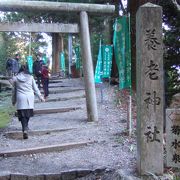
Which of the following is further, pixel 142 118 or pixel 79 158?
pixel 79 158

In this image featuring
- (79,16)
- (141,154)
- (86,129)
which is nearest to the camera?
(141,154)

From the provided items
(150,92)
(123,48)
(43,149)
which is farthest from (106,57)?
(150,92)

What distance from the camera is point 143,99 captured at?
18.3 feet

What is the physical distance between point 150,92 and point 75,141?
336cm

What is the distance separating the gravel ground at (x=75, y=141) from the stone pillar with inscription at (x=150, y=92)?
420 mm

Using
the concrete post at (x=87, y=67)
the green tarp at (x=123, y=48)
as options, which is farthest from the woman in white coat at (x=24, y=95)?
the green tarp at (x=123, y=48)

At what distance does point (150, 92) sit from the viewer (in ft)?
18.3

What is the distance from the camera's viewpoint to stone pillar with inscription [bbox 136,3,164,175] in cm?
553

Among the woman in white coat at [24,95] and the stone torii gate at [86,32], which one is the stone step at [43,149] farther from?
the stone torii gate at [86,32]

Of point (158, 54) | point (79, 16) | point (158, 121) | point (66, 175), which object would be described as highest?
point (79, 16)

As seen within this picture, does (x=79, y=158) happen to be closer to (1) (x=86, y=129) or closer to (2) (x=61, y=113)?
(1) (x=86, y=129)

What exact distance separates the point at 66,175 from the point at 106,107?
6.76 m

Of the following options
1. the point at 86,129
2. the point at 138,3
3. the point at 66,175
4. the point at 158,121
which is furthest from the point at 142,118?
the point at 138,3

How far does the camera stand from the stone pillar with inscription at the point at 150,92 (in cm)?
Answer: 553
